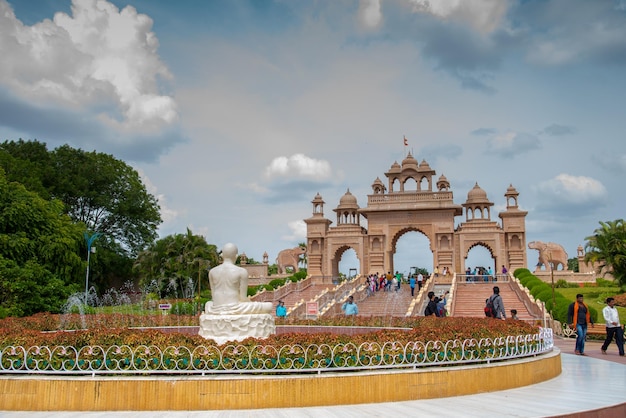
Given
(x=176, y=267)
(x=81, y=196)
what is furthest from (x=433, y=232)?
(x=81, y=196)

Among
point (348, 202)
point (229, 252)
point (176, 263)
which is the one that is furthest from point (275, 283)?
point (229, 252)

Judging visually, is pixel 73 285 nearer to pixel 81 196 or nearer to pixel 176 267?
pixel 176 267

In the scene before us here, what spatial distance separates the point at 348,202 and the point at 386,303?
17.5 m

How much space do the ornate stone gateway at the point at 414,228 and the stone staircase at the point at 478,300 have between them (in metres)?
9.51

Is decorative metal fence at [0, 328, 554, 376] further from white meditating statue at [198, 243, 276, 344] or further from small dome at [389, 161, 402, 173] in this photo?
small dome at [389, 161, 402, 173]

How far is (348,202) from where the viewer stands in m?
47.7

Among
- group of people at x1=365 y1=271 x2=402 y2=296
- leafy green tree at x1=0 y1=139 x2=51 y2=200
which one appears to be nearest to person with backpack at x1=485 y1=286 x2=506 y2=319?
group of people at x1=365 y1=271 x2=402 y2=296

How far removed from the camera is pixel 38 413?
7559mm

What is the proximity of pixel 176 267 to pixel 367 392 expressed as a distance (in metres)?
31.8

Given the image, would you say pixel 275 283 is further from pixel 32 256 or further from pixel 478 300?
pixel 32 256

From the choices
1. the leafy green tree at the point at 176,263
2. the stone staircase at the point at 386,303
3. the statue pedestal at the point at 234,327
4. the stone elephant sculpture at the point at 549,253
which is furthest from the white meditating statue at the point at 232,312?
the stone elephant sculpture at the point at 549,253

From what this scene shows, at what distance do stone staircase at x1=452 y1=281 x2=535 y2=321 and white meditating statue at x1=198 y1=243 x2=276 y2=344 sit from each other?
17.8 metres

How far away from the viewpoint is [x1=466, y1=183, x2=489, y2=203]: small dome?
44.9m

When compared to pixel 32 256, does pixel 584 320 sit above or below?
below
